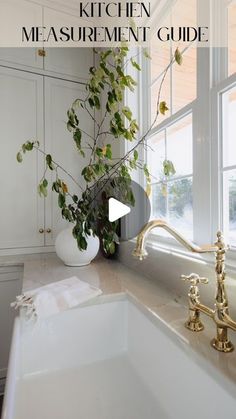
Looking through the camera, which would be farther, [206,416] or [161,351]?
[161,351]

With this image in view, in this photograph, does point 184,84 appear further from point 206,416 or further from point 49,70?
point 206,416

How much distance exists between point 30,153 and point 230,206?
1372 mm

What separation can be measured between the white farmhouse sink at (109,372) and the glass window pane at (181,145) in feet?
2.18

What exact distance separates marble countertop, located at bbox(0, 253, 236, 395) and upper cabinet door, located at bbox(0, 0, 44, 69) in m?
1.35

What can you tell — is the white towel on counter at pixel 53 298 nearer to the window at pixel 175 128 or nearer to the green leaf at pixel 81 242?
the green leaf at pixel 81 242

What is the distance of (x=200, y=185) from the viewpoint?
A: 998 mm

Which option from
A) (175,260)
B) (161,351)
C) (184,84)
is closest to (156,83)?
(184,84)

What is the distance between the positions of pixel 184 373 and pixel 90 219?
81cm

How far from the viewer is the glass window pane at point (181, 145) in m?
1.14

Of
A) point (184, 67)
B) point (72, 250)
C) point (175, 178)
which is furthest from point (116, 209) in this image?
point (184, 67)

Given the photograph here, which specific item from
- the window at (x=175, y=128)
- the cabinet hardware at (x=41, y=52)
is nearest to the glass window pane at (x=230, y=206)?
the window at (x=175, y=128)

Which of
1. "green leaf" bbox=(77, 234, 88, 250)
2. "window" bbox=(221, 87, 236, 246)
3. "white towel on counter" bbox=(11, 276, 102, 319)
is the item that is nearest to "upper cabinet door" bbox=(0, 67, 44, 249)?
"green leaf" bbox=(77, 234, 88, 250)

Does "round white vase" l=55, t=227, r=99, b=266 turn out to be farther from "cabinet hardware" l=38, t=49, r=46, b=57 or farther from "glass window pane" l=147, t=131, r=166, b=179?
"cabinet hardware" l=38, t=49, r=46, b=57

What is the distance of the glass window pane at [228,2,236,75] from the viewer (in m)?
0.90
